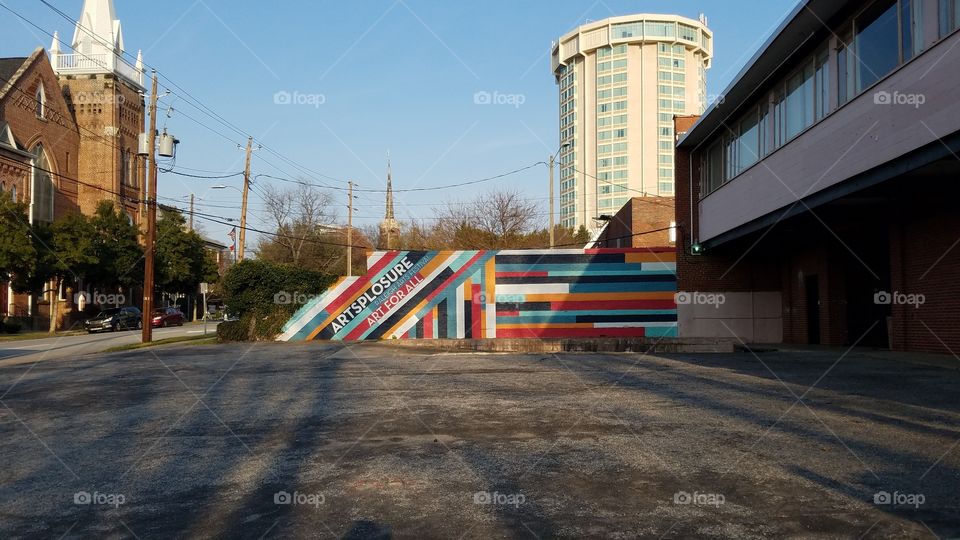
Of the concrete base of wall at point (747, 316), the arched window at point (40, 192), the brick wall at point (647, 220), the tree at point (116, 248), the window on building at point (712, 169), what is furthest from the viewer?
the arched window at point (40, 192)

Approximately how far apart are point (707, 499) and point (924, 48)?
987cm

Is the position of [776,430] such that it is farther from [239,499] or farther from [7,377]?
[7,377]

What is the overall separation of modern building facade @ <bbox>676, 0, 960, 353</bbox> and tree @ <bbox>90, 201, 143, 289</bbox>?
3722cm

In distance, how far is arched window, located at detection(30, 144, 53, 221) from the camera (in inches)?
2014

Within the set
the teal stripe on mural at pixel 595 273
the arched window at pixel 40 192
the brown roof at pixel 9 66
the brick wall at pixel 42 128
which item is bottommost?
the teal stripe on mural at pixel 595 273

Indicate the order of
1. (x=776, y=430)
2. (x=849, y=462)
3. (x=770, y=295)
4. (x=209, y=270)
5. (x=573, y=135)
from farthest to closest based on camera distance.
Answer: (x=573, y=135) < (x=209, y=270) < (x=770, y=295) < (x=776, y=430) < (x=849, y=462)

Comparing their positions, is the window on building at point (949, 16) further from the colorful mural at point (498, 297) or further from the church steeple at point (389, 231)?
the church steeple at point (389, 231)

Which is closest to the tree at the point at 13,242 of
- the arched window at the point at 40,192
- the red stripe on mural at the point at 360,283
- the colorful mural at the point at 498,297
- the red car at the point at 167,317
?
the arched window at the point at 40,192

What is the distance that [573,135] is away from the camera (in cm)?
13550

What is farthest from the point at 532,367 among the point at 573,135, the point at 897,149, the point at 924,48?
the point at 573,135

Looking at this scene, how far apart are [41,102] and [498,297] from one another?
144ft

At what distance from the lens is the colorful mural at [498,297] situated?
95.2 ft

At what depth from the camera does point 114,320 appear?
46.7 meters

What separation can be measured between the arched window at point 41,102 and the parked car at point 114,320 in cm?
1754
